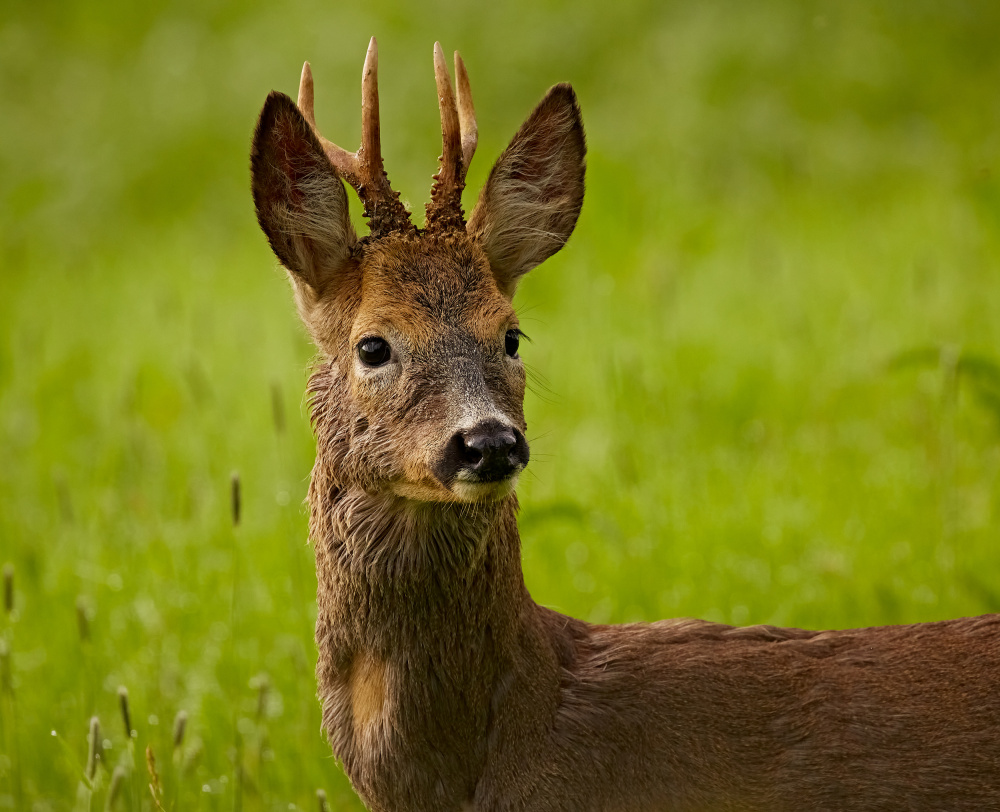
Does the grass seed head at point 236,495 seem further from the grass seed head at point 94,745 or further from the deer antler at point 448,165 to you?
the deer antler at point 448,165

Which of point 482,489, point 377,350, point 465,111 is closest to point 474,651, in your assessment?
point 482,489

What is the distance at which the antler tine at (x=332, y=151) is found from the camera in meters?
3.38

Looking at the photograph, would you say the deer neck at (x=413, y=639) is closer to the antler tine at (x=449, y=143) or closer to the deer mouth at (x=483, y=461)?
the deer mouth at (x=483, y=461)

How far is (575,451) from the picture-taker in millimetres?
6805

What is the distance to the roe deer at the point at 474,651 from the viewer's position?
3.12 m

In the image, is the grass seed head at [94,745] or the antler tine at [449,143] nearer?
the grass seed head at [94,745]

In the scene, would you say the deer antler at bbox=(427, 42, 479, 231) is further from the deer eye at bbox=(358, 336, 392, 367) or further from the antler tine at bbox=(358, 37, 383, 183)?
the deer eye at bbox=(358, 336, 392, 367)

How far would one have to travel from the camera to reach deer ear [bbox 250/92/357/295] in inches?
130

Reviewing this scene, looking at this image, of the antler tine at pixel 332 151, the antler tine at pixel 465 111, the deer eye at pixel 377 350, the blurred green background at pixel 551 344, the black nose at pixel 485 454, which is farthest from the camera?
the blurred green background at pixel 551 344

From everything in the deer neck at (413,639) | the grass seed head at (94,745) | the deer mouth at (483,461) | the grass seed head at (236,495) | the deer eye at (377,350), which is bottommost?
the grass seed head at (94,745)

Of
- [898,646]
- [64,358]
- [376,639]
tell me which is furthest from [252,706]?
[64,358]

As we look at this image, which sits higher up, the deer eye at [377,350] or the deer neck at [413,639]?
the deer eye at [377,350]

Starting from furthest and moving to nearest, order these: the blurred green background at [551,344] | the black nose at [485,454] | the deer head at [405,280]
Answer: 1. the blurred green background at [551,344]
2. the deer head at [405,280]
3. the black nose at [485,454]

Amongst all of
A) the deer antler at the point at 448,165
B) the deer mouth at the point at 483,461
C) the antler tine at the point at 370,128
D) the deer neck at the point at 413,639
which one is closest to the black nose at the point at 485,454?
the deer mouth at the point at 483,461
